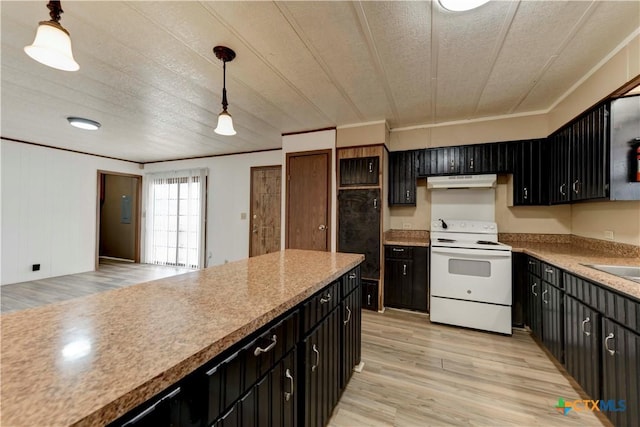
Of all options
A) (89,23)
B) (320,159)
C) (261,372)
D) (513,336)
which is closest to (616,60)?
(513,336)

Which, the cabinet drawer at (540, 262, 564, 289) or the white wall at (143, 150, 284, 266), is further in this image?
the white wall at (143, 150, 284, 266)

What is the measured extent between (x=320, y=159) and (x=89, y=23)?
8.42ft

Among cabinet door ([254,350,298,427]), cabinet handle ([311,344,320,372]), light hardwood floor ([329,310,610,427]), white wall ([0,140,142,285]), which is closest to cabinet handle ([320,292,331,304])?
cabinet handle ([311,344,320,372])

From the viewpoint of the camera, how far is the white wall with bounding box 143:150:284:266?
16.9 feet

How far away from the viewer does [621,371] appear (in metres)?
1.42

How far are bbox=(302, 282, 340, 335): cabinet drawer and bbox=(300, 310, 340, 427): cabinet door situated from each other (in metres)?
0.04

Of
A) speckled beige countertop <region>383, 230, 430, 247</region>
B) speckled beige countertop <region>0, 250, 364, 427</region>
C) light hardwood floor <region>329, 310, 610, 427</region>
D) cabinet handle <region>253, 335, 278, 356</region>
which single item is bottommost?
light hardwood floor <region>329, 310, 610, 427</region>

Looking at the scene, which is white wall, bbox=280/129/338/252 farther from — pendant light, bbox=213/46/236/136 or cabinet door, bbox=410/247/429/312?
pendant light, bbox=213/46/236/136

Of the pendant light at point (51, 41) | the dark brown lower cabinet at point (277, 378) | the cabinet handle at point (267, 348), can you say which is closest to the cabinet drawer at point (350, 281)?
the dark brown lower cabinet at point (277, 378)

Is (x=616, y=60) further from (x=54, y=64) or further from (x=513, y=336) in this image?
(x=54, y=64)

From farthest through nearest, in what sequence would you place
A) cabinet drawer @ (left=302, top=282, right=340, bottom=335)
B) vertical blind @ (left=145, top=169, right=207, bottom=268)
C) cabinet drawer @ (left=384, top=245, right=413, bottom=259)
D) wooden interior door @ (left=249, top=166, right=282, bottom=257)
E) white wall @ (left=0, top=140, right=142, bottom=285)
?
vertical blind @ (left=145, top=169, right=207, bottom=268) → wooden interior door @ (left=249, top=166, right=282, bottom=257) → white wall @ (left=0, top=140, right=142, bottom=285) → cabinet drawer @ (left=384, top=245, right=413, bottom=259) → cabinet drawer @ (left=302, top=282, right=340, bottom=335)

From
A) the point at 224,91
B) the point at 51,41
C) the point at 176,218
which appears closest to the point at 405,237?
the point at 224,91

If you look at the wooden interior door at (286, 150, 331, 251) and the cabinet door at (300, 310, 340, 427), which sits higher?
the wooden interior door at (286, 150, 331, 251)

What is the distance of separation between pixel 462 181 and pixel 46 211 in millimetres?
7045
